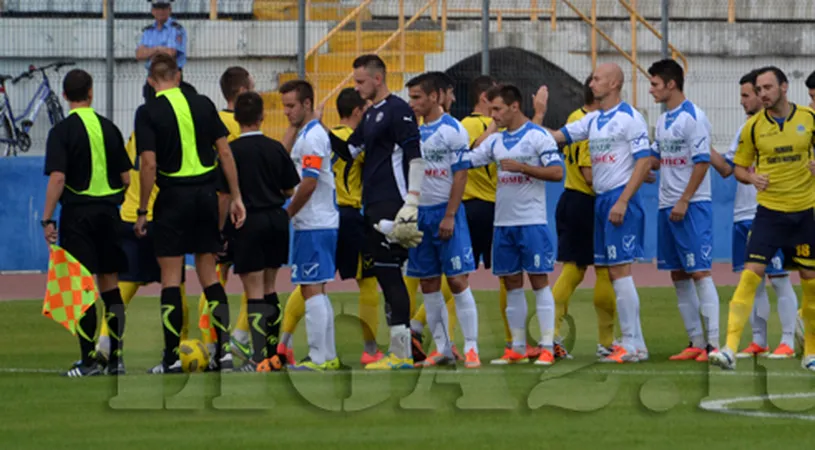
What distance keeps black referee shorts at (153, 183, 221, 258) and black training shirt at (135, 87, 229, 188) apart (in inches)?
3.1

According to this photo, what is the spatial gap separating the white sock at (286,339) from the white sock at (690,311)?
116 inches

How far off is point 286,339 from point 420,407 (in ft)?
10.1

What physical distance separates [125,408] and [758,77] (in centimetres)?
496

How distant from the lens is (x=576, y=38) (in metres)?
24.9

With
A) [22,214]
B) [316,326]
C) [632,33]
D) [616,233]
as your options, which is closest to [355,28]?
[632,33]

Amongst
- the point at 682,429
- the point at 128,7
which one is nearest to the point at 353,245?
the point at 682,429

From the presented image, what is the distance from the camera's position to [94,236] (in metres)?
10.1

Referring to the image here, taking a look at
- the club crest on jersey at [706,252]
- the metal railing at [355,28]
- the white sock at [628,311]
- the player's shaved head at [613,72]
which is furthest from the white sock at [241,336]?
the metal railing at [355,28]

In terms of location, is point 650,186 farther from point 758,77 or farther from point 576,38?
point 758,77

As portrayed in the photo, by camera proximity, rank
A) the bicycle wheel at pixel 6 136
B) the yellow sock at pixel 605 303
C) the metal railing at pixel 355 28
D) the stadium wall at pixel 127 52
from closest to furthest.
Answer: the yellow sock at pixel 605 303, the stadium wall at pixel 127 52, the bicycle wheel at pixel 6 136, the metal railing at pixel 355 28

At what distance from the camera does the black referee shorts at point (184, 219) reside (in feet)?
32.2

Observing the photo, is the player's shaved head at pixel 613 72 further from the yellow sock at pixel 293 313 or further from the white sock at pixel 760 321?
the yellow sock at pixel 293 313

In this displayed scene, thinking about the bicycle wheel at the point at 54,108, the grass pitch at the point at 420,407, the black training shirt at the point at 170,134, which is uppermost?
the bicycle wheel at the point at 54,108

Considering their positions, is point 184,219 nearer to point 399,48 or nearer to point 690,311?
point 690,311
